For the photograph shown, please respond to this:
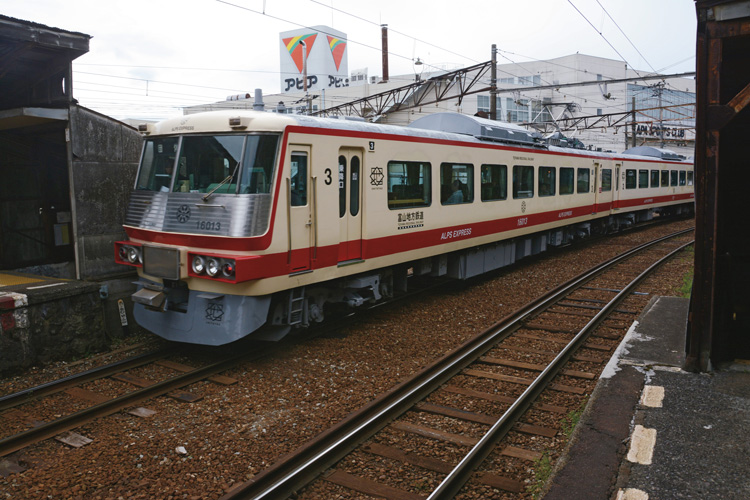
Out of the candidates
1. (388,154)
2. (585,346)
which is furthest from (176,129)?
(585,346)

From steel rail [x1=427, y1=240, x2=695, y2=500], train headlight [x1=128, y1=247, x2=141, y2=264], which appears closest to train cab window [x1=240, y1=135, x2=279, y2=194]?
train headlight [x1=128, y1=247, x2=141, y2=264]

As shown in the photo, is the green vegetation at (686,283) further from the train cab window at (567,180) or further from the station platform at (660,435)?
the station platform at (660,435)

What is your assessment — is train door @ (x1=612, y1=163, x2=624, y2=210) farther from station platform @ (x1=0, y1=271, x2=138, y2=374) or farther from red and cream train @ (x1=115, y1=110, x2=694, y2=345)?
station platform @ (x1=0, y1=271, x2=138, y2=374)

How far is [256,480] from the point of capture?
13.9 ft

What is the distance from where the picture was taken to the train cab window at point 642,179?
23.1 metres

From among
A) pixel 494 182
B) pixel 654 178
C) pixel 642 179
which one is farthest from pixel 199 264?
pixel 654 178

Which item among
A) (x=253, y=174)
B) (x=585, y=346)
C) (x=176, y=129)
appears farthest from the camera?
(x=585, y=346)

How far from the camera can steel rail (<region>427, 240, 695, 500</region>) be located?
4271 millimetres

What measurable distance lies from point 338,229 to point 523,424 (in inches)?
139

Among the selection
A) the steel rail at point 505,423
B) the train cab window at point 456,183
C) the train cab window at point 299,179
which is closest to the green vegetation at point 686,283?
the steel rail at point 505,423

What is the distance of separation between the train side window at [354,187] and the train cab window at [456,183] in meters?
2.41

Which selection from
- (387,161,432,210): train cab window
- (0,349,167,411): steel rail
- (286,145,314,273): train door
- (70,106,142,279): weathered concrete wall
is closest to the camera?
(0,349,167,411): steel rail

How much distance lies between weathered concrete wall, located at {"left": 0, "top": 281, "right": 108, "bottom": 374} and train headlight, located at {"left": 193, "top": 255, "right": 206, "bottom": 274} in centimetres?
171

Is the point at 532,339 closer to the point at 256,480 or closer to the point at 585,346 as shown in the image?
the point at 585,346
